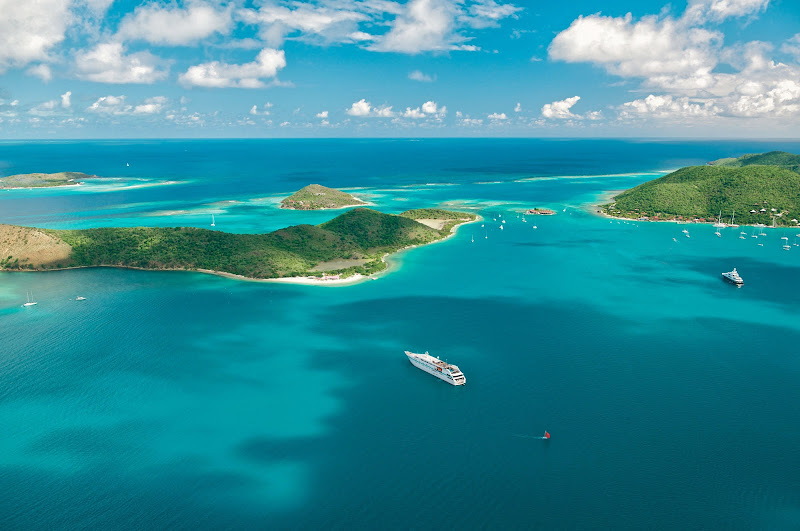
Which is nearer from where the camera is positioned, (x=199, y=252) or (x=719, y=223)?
(x=199, y=252)

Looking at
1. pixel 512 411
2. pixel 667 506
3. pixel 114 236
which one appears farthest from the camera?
pixel 114 236

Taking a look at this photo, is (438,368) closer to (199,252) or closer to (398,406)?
(398,406)

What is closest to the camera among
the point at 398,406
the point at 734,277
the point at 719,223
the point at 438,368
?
the point at 398,406

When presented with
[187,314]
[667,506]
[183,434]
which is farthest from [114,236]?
[667,506]

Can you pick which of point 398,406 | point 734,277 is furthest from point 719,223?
point 398,406

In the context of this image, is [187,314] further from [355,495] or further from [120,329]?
[355,495]

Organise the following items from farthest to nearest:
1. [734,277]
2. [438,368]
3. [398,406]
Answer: [734,277], [438,368], [398,406]
